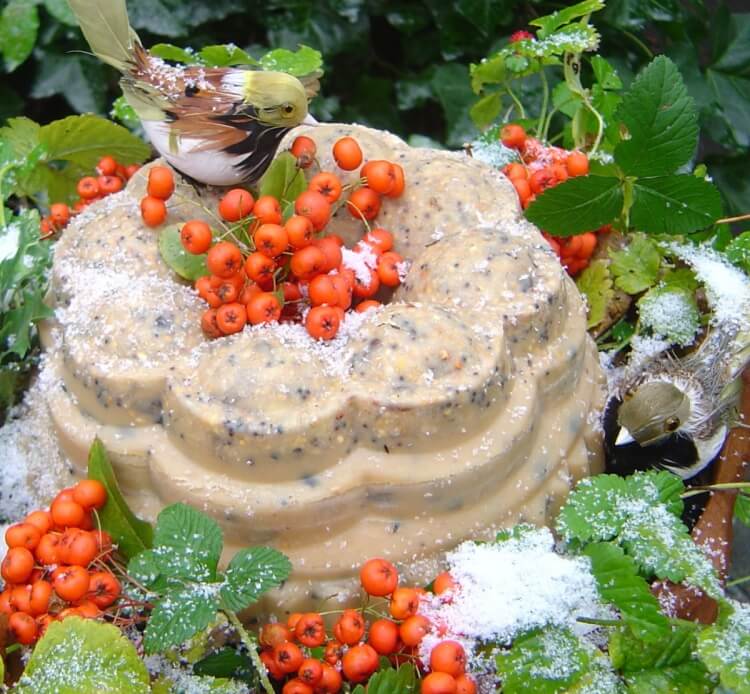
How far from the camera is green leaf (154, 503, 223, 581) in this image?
0.61 m

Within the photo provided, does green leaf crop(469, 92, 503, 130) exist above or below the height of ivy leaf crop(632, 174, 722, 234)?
below

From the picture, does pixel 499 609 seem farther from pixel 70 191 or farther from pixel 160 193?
pixel 70 191

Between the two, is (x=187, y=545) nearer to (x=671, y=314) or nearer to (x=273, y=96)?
(x=273, y=96)

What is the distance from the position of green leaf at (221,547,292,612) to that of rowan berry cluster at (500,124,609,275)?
432 mm

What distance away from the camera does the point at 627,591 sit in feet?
2.08

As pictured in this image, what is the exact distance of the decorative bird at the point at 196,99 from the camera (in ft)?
2.30

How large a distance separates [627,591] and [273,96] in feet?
1.54

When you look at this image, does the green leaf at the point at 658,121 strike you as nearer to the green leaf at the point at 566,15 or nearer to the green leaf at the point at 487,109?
the green leaf at the point at 566,15

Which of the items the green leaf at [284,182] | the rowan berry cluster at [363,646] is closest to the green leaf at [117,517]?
the rowan berry cluster at [363,646]

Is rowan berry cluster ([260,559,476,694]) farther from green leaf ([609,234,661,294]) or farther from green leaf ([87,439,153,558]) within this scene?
green leaf ([609,234,661,294])

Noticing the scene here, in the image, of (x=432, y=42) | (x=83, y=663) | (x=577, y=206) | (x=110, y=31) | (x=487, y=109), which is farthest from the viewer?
(x=432, y=42)

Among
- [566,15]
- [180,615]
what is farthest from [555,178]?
[180,615]

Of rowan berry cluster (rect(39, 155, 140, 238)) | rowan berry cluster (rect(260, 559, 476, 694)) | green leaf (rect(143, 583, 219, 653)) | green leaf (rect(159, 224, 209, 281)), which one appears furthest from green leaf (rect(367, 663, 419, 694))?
rowan berry cluster (rect(39, 155, 140, 238))

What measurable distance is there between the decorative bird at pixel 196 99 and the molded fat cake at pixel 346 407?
103 mm
